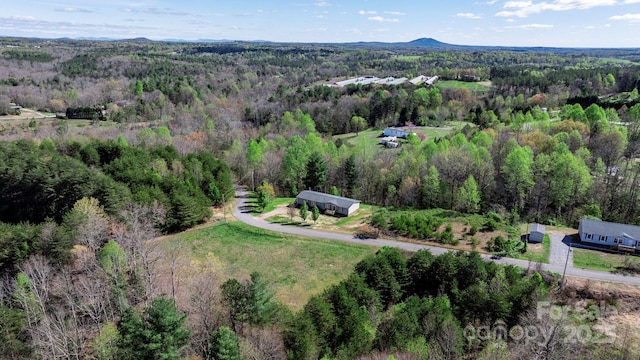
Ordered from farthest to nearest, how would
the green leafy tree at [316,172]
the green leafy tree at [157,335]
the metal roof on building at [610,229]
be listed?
the green leafy tree at [316,172]
the metal roof on building at [610,229]
the green leafy tree at [157,335]

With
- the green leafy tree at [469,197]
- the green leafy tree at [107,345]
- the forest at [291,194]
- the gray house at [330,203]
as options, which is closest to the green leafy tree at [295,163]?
the forest at [291,194]

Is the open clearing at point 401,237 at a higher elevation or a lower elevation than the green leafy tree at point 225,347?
lower

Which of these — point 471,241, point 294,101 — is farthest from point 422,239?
point 294,101

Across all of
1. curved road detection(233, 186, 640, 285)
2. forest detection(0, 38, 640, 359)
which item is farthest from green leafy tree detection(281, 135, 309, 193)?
curved road detection(233, 186, 640, 285)

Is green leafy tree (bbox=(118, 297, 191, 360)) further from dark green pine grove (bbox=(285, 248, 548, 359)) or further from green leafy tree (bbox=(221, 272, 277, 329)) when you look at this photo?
dark green pine grove (bbox=(285, 248, 548, 359))

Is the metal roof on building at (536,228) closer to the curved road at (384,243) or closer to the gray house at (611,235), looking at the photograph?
the gray house at (611,235)

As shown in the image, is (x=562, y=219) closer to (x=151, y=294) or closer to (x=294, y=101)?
(x=151, y=294)

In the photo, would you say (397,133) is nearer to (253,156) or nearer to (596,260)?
(253,156)

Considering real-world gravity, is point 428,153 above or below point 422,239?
above
